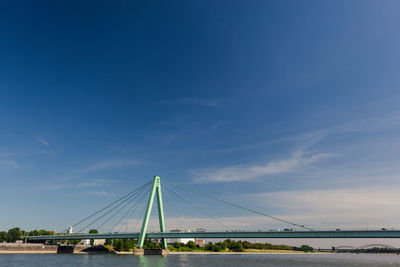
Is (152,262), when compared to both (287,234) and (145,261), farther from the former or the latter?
(287,234)

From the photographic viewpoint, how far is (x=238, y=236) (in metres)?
68.6

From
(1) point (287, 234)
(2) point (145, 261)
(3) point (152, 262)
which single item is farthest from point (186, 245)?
(3) point (152, 262)

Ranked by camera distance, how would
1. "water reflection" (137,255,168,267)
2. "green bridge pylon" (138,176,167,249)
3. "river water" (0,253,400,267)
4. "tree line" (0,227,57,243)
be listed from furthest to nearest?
"tree line" (0,227,57,243) → "green bridge pylon" (138,176,167,249) → "river water" (0,253,400,267) → "water reflection" (137,255,168,267)

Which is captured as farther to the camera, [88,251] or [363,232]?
[88,251]

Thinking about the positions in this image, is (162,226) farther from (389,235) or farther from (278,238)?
(389,235)

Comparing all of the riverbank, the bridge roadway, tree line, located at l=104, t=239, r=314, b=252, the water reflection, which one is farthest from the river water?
tree line, located at l=104, t=239, r=314, b=252

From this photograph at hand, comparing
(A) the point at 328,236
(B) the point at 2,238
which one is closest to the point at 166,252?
(A) the point at 328,236

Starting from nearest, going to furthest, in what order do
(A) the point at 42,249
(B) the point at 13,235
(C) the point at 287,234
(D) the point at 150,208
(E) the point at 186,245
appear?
(C) the point at 287,234, (D) the point at 150,208, (A) the point at 42,249, (B) the point at 13,235, (E) the point at 186,245

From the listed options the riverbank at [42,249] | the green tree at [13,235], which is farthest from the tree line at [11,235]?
the riverbank at [42,249]

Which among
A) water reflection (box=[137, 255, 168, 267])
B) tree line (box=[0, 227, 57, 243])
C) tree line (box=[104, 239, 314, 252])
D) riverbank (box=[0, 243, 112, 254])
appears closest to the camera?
water reflection (box=[137, 255, 168, 267])

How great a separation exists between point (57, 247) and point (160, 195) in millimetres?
42461

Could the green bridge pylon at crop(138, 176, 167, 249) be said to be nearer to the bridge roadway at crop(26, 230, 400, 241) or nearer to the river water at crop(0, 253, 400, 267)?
the bridge roadway at crop(26, 230, 400, 241)

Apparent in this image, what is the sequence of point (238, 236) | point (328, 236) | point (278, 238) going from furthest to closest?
1. point (238, 236)
2. point (278, 238)
3. point (328, 236)

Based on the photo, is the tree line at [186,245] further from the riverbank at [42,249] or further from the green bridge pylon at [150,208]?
the green bridge pylon at [150,208]
